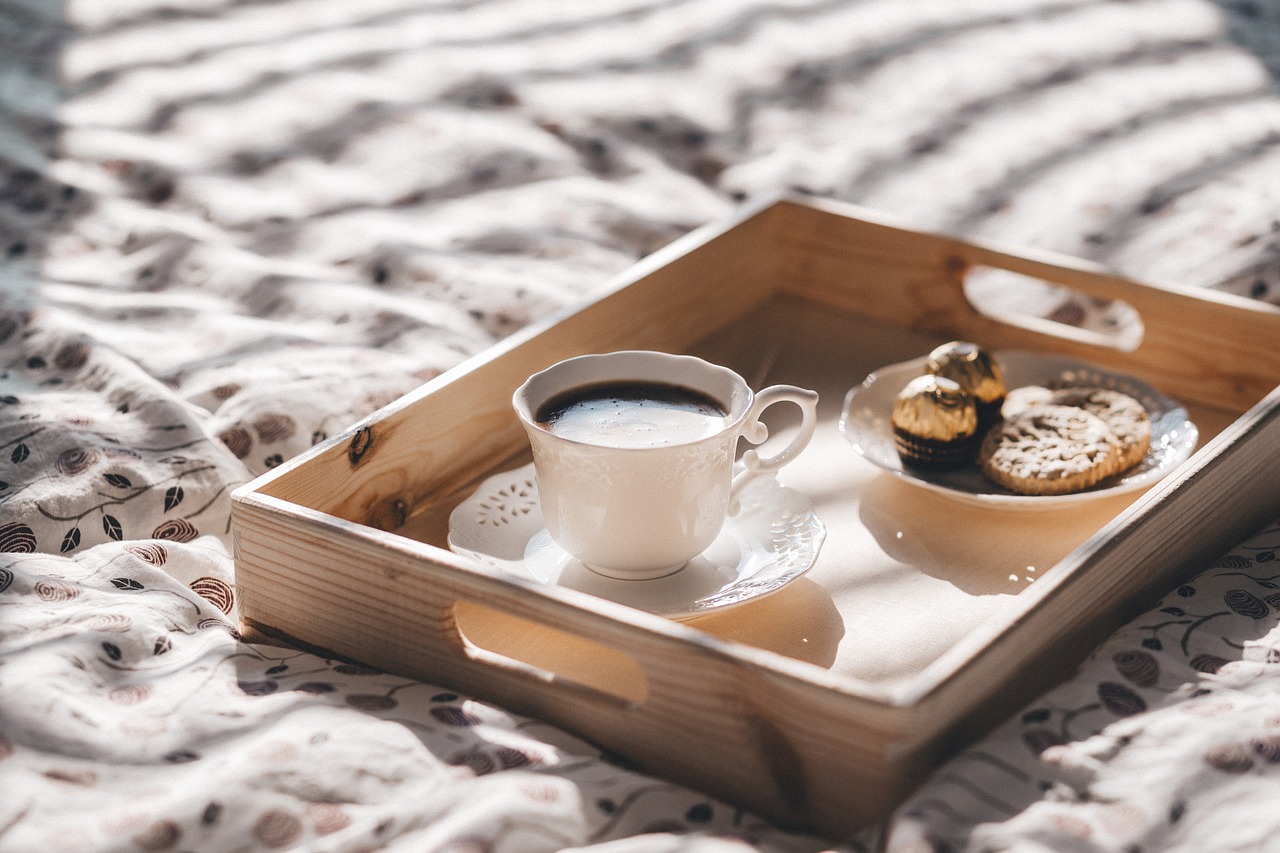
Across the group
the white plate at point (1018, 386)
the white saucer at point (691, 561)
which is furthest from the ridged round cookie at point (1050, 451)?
the white saucer at point (691, 561)

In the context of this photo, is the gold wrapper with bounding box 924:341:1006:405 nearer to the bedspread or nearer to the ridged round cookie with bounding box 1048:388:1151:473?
the ridged round cookie with bounding box 1048:388:1151:473

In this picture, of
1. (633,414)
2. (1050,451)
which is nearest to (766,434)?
(633,414)

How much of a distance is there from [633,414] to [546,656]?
0.46 feet

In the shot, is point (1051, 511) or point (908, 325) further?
point (908, 325)

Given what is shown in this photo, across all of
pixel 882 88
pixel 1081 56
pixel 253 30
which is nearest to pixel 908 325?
pixel 882 88

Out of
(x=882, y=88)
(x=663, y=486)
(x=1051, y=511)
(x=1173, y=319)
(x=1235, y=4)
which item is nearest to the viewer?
(x=663, y=486)

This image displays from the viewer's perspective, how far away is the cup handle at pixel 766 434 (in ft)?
2.50

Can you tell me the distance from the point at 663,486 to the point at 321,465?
20 centimetres

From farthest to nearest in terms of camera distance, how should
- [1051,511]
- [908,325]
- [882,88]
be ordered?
[882,88] < [908,325] < [1051,511]

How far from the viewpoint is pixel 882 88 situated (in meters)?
1.72

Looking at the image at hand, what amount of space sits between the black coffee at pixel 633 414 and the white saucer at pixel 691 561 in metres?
0.07

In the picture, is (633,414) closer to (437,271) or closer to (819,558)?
(819,558)

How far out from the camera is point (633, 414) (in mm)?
765

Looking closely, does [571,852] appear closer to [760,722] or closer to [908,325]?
[760,722]
